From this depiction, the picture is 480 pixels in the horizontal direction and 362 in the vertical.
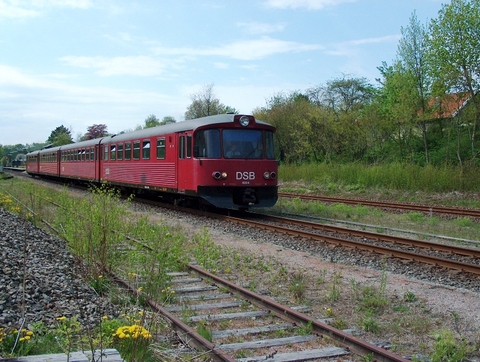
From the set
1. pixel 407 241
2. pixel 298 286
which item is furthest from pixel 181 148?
pixel 298 286

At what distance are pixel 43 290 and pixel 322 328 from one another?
341 centimetres

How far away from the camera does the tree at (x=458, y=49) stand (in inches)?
994

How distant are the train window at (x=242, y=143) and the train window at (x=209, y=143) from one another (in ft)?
0.72

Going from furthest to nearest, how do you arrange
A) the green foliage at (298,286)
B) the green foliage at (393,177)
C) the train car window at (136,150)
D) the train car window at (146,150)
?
the green foliage at (393,177), the train car window at (136,150), the train car window at (146,150), the green foliage at (298,286)

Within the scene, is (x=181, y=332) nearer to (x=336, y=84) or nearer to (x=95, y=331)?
(x=95, y=331)

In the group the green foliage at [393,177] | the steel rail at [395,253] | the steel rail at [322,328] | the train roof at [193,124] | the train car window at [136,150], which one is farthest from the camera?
the green foliage at [393,177]

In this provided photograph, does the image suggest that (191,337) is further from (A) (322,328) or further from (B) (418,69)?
(B) (418,69)

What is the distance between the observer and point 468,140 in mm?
30797

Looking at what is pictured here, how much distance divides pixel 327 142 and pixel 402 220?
21.2 meters

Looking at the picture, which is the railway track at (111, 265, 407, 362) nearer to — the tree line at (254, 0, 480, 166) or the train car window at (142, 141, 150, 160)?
the train car window at (142, 141, 150, 160)

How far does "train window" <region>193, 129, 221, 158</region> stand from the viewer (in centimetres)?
1421

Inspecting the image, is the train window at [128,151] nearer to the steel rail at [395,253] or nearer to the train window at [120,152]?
the train window at [120,152]

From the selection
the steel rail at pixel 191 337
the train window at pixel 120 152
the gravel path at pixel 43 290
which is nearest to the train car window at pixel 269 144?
the gravel path at pixel 43 290

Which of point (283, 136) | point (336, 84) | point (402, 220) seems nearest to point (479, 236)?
point (402, 220)
